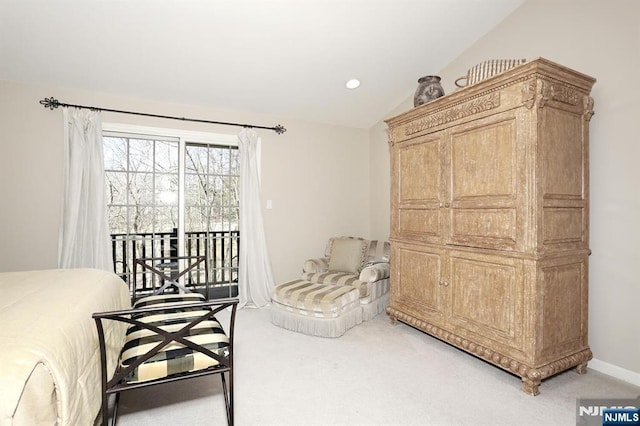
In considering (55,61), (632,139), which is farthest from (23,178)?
(632,139)

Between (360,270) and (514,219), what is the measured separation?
191cm

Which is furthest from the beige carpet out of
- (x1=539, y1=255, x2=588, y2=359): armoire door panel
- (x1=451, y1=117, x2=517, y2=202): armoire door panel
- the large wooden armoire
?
(x1=451, y1=117, x2=517, y2=202): armoire door panel

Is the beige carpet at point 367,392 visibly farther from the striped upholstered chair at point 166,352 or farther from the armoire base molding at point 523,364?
the striped upholstered chair at point 166,352

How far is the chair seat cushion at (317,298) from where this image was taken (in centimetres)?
301

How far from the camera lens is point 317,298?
3.06 m

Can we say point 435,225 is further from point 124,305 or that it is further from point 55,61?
point 55,61

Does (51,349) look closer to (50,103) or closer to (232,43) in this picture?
(232,43)

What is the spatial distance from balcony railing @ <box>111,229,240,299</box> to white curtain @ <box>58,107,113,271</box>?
1.05ft

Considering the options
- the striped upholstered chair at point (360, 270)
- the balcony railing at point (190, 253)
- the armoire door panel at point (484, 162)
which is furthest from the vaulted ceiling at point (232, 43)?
the striped upholstered chair at point (360, 270)

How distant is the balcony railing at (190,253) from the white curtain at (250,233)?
11.9 inches

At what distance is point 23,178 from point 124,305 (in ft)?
6.54

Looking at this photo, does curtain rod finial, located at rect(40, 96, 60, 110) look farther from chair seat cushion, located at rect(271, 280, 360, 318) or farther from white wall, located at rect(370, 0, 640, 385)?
white wall, located at rect(370, 0, 640, 385)

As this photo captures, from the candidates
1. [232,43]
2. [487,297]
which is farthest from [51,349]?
[232,43]

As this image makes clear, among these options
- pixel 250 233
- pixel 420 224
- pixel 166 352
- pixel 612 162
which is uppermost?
pixel 612 162
